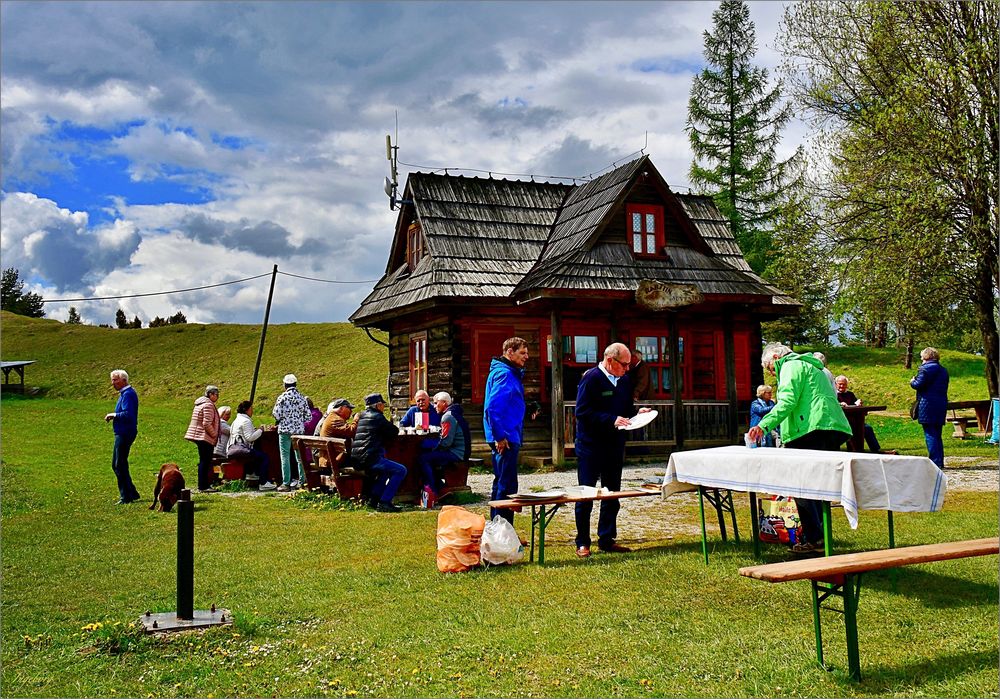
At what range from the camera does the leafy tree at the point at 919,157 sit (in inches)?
802

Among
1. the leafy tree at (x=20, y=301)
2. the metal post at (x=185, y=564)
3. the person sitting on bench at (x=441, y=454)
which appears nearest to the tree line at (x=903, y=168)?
the person sitting on bench at (x=441, y=454)

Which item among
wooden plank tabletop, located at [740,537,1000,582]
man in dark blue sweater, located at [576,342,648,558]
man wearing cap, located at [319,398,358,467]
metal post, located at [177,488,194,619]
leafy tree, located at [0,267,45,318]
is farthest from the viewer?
leafy tree, located at [0,267,45,318]

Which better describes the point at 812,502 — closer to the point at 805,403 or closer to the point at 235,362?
the point at 805,403

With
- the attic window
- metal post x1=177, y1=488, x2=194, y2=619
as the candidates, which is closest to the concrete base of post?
metal post x1=177, y1=488, x2=194, y2=619

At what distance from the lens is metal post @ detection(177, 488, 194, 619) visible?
6062 millimetres

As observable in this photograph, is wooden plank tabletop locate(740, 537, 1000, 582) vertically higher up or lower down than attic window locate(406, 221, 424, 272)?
lower down

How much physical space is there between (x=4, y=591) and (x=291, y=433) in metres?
7.42

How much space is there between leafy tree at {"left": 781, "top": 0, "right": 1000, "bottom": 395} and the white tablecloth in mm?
15681

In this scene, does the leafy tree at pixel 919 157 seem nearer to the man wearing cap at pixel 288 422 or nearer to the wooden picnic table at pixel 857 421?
the wooden picnic table at pixel 857 421

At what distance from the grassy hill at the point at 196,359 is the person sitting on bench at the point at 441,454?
87.0ft

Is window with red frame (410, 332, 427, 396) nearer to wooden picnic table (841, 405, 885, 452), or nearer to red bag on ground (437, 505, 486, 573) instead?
wooden picnic table (841, 405, 885, 452)

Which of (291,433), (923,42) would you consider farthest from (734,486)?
(923,42)

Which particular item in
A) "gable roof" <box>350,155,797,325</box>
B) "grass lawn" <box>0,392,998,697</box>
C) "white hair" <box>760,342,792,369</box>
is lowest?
"grass lawn" <box>0,392,998,697</box>

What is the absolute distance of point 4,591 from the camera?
7.32m
